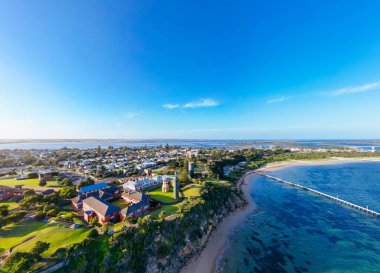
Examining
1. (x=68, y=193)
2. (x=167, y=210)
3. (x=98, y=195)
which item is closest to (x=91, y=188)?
(x=98, y=195)

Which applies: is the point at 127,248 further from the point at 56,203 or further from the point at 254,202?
the point at 254,202

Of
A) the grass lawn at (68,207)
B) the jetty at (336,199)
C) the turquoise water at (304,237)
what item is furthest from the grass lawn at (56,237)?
the jetty at (336,199)

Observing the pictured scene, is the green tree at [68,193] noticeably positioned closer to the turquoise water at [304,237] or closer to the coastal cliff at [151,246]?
the coastal cliff at [151,246]

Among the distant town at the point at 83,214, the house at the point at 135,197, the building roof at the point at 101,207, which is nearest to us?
the distant town at the point at 83,214

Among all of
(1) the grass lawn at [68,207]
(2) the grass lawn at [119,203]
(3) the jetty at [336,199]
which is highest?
(2) the grass lawn at [119,203]

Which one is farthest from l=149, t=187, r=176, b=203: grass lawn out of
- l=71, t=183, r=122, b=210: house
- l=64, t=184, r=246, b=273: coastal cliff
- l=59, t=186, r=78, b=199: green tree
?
l=59, t=186, r=78, b=199: green tree

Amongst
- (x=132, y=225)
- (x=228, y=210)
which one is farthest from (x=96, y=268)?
(x=228, y=210)

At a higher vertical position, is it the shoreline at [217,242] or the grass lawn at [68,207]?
the grass lawn at [68,207]
